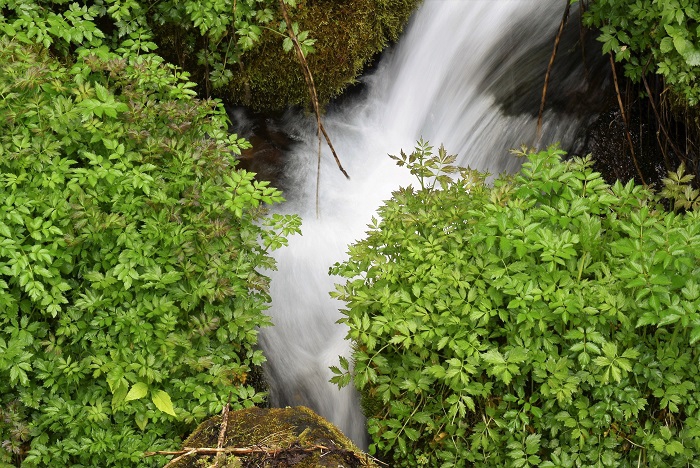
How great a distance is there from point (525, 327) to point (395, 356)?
0.67m

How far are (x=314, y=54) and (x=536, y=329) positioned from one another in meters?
2.76

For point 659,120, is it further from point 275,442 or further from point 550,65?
point 275,442

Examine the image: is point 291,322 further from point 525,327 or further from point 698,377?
point 698,377

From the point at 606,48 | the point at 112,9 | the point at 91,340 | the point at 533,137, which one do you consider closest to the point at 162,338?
the point at 91,340

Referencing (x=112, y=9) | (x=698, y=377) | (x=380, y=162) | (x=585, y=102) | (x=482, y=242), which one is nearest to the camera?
(x=698, y=377)

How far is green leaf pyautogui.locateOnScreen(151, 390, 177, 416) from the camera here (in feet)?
11.4

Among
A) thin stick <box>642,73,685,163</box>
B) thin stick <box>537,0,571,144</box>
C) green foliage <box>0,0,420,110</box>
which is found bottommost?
thin stick <box>642,73,685,163</box>

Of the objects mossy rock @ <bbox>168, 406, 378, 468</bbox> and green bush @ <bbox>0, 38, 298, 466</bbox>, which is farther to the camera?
green bush @ <bbox>0, 38, 298, 466</bbox>

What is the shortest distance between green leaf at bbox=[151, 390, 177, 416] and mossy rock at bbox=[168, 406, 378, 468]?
8.7 inches

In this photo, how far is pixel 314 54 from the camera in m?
5.23

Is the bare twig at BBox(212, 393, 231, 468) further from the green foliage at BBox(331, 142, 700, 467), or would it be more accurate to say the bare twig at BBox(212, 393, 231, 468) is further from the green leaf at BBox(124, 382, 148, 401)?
the green foliage at BBox(331, 142, 700, 467)

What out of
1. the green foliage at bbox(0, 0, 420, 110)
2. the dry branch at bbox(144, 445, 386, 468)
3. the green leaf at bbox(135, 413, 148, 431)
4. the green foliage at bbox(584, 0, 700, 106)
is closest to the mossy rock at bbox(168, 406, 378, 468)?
the dry branch at bbox(144, 445, 386, 468)

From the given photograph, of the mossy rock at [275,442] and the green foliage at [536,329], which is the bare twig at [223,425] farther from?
the green foliage at [536,329]

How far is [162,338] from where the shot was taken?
3.54 meters
